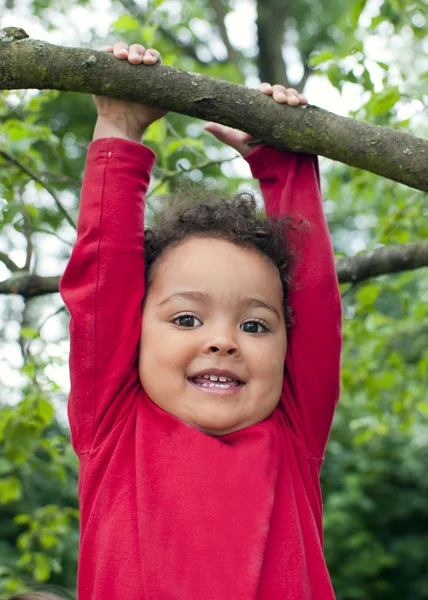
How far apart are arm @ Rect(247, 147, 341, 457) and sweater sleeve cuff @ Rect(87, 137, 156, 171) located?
30 centimetres

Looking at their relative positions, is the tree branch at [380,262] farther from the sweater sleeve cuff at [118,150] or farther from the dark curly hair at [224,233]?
the sweater sleeve cuff at [118,150]

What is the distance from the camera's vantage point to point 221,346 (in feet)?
6.03

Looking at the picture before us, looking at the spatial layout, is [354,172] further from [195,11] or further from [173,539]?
[195,11]

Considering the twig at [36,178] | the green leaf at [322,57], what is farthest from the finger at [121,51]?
the green leaf at [322,57]

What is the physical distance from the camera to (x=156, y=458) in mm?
1825

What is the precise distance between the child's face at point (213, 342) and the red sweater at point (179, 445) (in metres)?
0.04

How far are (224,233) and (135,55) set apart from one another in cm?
50

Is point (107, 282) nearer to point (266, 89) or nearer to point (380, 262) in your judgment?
point (266, 89)

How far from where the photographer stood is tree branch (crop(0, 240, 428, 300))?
8.02 feet

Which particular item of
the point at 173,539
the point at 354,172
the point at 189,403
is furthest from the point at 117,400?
the point at 354,172

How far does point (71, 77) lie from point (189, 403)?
78 cm

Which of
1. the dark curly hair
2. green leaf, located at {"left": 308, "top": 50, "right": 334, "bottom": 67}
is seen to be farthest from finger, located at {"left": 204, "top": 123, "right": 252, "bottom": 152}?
green leaf, located at {"left": 308, "top": 50, "right": 334, "bottom": 67}

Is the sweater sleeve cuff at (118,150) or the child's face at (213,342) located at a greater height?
the sweater sleeve cuff at (118,150)

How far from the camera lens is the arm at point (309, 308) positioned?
6.69 ft
